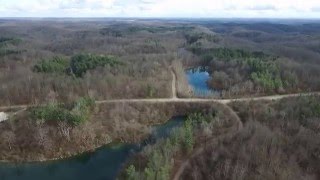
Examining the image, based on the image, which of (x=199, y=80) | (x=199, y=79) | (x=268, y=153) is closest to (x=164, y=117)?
(x=268, y=153)

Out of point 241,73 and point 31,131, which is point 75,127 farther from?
Result: point 241,73

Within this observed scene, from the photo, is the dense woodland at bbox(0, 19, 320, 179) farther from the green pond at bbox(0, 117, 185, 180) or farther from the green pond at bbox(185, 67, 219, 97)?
the green pond at bbox(185, 67, 219, 97)

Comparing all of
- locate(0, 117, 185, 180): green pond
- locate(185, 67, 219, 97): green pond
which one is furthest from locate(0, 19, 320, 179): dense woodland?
locate(185, 67, 219, 97): green pond

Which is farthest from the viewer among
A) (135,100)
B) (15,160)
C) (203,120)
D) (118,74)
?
(118,74)

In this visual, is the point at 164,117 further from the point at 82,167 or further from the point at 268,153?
the point at 268,153

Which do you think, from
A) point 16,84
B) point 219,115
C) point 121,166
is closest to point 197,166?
point 121,166

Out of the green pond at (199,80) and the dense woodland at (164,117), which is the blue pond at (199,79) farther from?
the dense woodland at (164,117)

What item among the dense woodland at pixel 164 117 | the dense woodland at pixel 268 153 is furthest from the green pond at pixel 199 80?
the dense woodland at pixel 268 153
